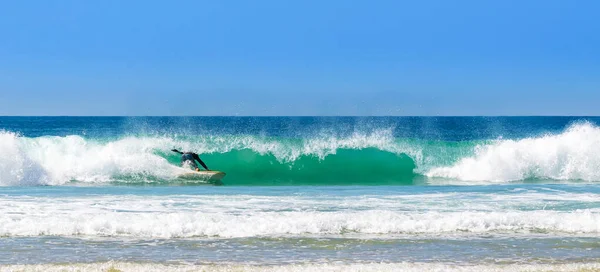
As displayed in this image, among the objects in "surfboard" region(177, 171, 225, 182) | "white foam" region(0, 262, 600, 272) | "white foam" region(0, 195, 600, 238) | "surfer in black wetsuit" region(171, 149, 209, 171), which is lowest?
"white foam" region(0, 262, 600, 272)

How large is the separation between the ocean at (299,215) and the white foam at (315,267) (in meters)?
0.02

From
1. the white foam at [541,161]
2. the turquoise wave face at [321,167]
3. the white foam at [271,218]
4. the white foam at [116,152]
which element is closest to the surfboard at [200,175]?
the white foam at [116,152]

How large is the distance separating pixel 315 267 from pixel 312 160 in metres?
17.0

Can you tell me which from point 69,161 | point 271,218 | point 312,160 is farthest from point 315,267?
point 312,160

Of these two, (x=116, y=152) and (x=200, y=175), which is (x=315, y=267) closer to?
(x=200, y=175)

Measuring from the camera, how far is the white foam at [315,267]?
748cm

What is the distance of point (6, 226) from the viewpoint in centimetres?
988

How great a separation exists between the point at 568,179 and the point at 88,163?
1502 centimetres

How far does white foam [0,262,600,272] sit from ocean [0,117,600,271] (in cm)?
2

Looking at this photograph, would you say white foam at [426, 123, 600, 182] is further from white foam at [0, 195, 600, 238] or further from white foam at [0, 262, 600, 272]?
white foam at [0, 262, 600, 272]

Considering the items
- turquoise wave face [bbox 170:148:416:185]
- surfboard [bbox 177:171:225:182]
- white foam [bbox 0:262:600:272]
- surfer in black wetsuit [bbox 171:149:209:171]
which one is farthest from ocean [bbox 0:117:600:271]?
surfer in black wetsuit [bbox 171:149:209:171]

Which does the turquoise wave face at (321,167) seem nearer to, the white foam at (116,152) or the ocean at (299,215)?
the ocean at (299,215)

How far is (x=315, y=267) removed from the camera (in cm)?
761

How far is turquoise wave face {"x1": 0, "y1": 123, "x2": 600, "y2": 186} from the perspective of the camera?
19.5 meters
